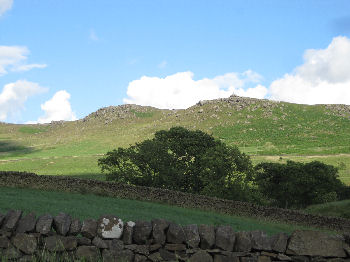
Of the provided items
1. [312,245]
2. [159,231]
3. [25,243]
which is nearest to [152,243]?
[159,231]

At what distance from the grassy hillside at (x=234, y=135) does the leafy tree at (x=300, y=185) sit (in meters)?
39.7

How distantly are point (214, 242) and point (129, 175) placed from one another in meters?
32.9

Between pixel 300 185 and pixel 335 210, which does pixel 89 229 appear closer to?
pixel 335 210

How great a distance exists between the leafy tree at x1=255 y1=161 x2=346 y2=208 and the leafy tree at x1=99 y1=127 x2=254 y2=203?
6619mm

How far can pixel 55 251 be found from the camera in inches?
330

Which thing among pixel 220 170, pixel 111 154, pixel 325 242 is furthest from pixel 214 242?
pixel 111 154

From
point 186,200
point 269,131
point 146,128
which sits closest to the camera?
point 186,200

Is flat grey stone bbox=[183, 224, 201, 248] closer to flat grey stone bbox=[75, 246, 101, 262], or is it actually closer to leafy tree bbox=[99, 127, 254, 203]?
flat grey stone bbox=[75, 246, 101, 262]

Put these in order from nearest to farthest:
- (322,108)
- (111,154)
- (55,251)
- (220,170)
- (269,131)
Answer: (55,251) → (220,170) → (111,154) → (269,131) → (322,108)

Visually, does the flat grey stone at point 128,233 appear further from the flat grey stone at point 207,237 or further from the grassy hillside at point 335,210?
the grassy hillside at point 335,210

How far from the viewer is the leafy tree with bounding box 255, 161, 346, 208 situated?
4681cm

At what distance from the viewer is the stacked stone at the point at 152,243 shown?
27.7ft

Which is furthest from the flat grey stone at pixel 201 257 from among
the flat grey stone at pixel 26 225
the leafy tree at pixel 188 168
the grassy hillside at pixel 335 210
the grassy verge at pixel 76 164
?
the grassy verge at pixel 76 164

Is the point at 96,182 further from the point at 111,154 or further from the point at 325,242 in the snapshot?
the point at 325,242
